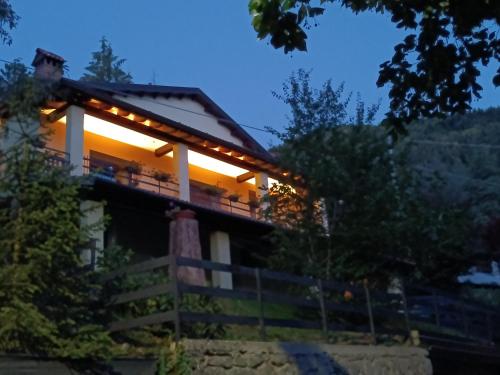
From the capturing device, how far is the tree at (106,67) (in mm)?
44781

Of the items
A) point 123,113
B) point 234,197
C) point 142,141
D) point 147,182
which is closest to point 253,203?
point 234,197

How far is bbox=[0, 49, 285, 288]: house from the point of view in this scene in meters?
17.7

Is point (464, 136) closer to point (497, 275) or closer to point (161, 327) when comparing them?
point (497, 275)

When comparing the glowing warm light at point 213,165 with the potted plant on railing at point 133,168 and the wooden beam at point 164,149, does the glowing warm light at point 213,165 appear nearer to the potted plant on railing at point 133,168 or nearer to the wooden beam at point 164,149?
the wooden beam at point 164,149

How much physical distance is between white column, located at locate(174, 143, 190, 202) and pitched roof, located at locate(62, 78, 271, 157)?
4.71ft

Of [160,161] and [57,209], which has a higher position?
[160,161]

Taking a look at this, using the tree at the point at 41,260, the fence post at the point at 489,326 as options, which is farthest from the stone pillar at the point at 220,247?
the tree at the point at 41,260

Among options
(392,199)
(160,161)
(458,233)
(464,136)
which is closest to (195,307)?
(392,199)

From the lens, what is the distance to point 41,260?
25.2 ft

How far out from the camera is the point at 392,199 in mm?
14477

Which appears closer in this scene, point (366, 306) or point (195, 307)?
point (195, 307)

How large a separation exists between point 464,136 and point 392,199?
131 feet

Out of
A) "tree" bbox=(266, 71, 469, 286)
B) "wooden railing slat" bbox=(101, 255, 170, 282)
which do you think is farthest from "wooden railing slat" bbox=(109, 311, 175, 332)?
"tree" bbox=(266, 71, 469, 286)

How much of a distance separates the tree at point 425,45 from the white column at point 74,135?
1205 centimetres
